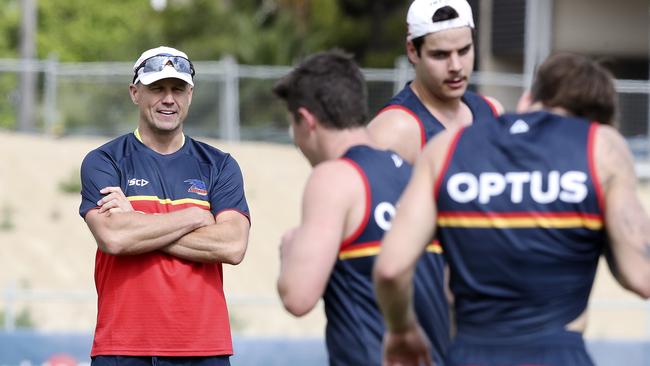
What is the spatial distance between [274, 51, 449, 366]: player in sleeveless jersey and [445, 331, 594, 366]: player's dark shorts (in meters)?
0.63

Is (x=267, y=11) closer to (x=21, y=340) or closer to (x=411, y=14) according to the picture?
(x=21, y=340)

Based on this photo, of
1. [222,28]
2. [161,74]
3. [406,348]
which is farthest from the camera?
[222,28]

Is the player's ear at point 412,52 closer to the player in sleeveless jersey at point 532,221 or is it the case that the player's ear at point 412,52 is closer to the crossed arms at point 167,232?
the crossed arms at point 167,232

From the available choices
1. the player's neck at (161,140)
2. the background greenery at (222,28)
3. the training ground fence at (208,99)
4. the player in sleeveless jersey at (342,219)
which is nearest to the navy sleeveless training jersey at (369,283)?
the player in sleeveless jersey at (342,219)

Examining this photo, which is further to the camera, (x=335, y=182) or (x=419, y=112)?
(x=419, y=112)

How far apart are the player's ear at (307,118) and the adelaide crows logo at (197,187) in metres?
1.70

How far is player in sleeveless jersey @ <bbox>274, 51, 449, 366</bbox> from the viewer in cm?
454

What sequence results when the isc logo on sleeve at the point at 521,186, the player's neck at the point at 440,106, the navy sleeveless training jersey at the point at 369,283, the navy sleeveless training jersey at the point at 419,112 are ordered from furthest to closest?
the player's neck at the point at 440,106 < the navy sleeveless training jersey at the point at 419,112 < the navy sleeveless training jersey at the point at 369,283 < the isc logo on sleeve at the point at 521,186

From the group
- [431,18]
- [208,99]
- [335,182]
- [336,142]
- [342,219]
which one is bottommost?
[208,99]

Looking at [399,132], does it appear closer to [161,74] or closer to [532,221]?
[161,74]

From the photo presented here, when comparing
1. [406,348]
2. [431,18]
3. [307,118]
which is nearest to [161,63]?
[431,18]

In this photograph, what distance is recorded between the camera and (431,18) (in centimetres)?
589

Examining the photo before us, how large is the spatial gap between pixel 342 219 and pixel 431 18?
160cm

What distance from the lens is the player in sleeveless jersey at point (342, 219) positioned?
14.9 feet
